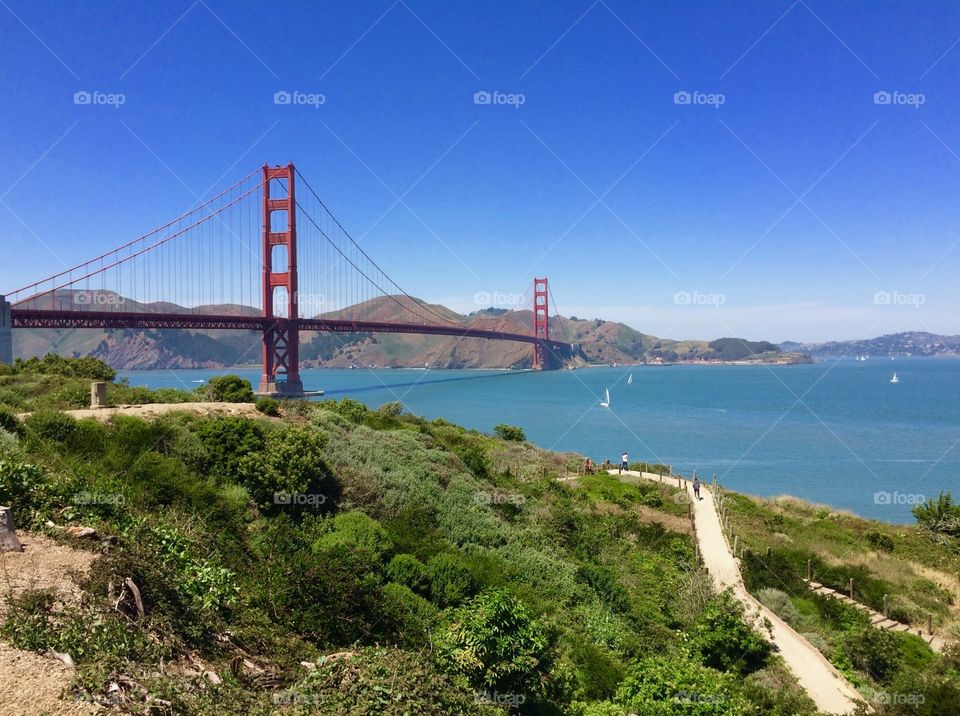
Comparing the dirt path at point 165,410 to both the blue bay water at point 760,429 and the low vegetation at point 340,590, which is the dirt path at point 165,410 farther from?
the blue bay water at point 760,429

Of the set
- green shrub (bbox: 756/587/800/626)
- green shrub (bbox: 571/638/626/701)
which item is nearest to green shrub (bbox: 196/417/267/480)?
green shrub (bbox: 571/638/626/701)

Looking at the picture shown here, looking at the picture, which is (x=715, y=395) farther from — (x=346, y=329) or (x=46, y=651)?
(x=46, y=651)

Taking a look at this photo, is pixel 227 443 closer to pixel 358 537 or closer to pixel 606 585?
pixel 358 537

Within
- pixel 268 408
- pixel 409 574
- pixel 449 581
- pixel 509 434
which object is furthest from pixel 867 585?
pixel 509 434

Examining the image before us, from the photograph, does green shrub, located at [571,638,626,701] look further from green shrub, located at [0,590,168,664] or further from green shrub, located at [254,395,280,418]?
green shrub, located at [254,395,280,418]

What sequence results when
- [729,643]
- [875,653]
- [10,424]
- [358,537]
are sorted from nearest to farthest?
[729,643]
[358,537]
[10,424]
[875,653]

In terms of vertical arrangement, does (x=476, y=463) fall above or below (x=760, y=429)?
above

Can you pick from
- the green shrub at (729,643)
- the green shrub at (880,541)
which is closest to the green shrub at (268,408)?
the green shrub at (729,643)
